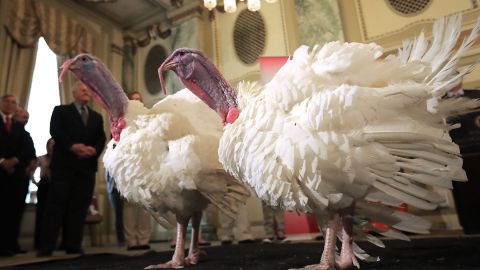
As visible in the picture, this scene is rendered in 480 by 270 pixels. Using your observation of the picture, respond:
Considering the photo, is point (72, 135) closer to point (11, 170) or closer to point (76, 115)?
point (76, 115)

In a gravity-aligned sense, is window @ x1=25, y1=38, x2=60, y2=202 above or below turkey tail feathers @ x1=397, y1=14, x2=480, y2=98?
above

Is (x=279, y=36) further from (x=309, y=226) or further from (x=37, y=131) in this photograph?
(x=37, y=131)

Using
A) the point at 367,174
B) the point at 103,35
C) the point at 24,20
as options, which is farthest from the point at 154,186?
the point at 103,35

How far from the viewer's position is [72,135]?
326 centimetres

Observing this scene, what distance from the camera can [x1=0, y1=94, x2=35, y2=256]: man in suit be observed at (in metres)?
3.57

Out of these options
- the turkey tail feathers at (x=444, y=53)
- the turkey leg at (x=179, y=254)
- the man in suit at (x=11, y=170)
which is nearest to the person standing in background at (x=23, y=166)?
the man in suit at (x=11, y=170)

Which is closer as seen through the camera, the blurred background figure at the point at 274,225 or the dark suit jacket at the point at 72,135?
the dark suit jacket at the point at 72,135

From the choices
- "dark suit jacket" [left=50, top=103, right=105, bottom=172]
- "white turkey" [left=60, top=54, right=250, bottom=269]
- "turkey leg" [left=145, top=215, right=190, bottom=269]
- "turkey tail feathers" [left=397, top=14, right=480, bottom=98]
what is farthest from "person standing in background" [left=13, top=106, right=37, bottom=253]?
"turkey tail feathers" [left=397, top=14, right=480, bottom=98]

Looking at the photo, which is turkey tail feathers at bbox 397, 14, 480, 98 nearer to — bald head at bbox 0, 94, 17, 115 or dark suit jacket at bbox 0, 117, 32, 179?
dark suit jacket at bbox 0, 117, 32, 179

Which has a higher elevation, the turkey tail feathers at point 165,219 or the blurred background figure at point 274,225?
the turkey tail feathers at point 165,219

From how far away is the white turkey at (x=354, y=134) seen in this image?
116 centimetres

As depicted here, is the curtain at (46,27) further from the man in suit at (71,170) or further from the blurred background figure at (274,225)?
the blurred background figure at (274,225)

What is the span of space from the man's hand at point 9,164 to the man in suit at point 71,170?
59cm

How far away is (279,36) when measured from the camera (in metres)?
5.78
